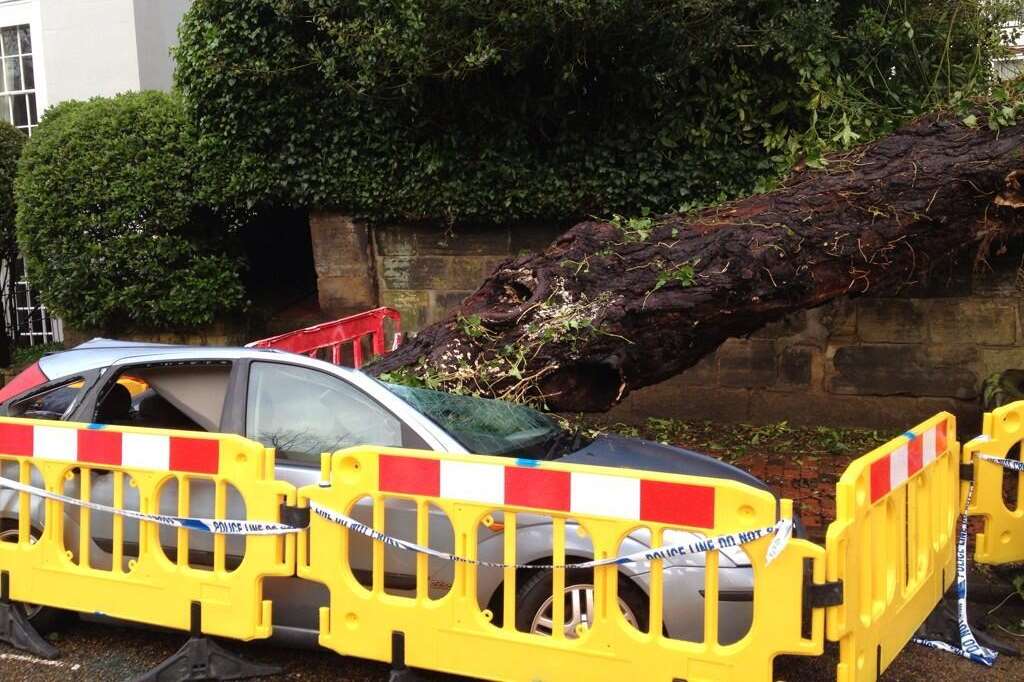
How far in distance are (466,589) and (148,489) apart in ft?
5.26

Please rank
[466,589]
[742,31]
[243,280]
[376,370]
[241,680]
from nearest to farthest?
[466,589], [241,680], [376,370], [742,31], [243,280]

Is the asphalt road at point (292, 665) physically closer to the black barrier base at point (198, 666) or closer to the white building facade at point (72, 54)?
the black barrier base at point (198, 666)

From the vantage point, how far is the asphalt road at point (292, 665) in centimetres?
470

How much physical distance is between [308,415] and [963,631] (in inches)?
130

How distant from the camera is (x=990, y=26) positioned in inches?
360

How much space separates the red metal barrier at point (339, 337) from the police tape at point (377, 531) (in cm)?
214

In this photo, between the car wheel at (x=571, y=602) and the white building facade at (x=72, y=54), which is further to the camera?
the white building facade at (x=72, y=54)

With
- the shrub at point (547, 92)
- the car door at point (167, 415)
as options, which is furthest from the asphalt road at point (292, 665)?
the shrub at point (547, 92)

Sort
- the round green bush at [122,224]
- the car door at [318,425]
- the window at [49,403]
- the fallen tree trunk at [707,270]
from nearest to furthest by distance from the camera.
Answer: the car door at [318,425], the window at [49,403], the fallen tree trunk at [707,270], the round green bush at [122,224]

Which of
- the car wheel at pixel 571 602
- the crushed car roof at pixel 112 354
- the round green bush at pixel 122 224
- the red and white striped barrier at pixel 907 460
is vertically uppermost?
the round green bush at pixel 122 224

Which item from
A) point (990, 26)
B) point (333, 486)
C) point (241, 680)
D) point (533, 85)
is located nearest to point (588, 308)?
point (333, 486)

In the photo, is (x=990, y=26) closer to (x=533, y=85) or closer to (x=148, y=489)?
(x=533, y=85)

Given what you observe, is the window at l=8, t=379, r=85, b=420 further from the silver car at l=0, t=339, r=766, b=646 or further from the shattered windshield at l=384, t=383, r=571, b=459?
the shattered windshield at l=384, t=383, r=571, b=459

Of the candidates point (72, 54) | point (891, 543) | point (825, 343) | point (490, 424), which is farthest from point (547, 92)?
point (72, 54)
